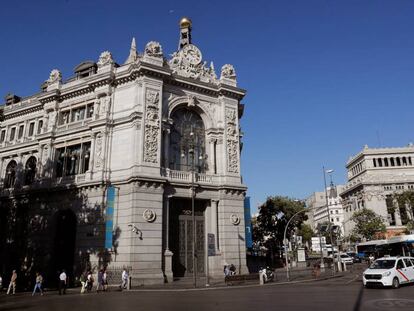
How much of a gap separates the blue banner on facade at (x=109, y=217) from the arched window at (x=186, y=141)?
6.41 metres

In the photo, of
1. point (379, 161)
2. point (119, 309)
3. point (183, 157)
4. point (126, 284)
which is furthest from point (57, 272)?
point (379, 161)

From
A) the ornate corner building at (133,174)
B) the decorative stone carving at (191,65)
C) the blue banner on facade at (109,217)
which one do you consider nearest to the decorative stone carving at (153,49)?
the ornate corner building at (133,174)

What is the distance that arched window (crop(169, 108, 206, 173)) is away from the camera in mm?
35312

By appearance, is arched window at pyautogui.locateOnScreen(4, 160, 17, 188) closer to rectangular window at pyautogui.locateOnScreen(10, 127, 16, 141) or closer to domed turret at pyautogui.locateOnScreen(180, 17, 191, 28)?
rectangular window at pyautogui.locateOnScreen(10, 127, 16, 141)

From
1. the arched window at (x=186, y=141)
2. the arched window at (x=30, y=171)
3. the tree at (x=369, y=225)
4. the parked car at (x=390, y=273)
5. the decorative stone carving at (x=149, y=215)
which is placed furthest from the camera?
the tree at (x=369, y=225)

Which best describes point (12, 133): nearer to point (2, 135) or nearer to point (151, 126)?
point (2, 135)

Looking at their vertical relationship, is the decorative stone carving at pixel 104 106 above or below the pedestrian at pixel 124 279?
above

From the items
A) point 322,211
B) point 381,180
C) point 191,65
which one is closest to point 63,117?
point 191,65

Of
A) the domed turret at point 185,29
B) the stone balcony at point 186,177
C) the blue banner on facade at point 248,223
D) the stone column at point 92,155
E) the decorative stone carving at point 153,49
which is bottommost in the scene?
the blue banner on facade at point 248,223

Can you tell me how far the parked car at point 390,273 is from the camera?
2036 centimetres

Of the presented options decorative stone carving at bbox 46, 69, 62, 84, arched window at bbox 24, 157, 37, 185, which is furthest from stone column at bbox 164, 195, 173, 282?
decorative stone carving at bbox 46, 69, 62, 84

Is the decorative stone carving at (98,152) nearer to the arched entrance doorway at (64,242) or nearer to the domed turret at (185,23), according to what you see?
the arched entrance doorway at (64,242)

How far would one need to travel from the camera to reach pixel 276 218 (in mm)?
64250

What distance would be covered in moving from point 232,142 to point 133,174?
11.9 metres
